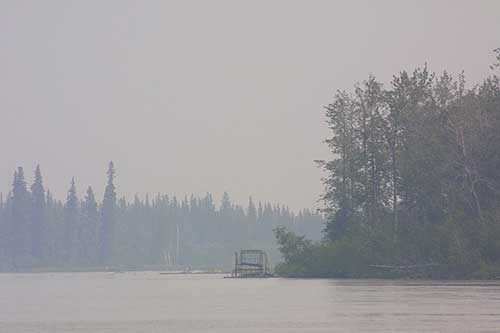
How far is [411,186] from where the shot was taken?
73750 mm

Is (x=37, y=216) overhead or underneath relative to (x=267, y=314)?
overhead

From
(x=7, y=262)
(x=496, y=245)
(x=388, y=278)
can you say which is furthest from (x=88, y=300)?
(x=7, y=262)

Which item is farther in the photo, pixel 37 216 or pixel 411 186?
pixel 37 216

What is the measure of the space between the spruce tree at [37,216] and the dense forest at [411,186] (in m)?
118

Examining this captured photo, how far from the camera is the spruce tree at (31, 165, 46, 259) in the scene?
642ft

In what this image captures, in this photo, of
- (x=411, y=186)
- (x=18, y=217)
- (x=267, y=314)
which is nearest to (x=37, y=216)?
(x=18, y=217)

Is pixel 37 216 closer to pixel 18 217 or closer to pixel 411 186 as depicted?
pixel 18 217

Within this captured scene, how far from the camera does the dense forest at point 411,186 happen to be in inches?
2517

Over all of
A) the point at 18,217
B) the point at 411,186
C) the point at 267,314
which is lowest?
the point at 267,314

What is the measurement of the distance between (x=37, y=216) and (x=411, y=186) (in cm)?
13175

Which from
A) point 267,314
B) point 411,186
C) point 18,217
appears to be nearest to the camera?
point 267,314

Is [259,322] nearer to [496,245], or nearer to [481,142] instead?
[496,245]

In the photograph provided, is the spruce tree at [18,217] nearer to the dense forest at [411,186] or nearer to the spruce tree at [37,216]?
the spruce tree at [37,216]

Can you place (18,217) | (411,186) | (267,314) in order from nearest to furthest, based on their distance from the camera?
(267,314) < (411,186) < (18,217)
